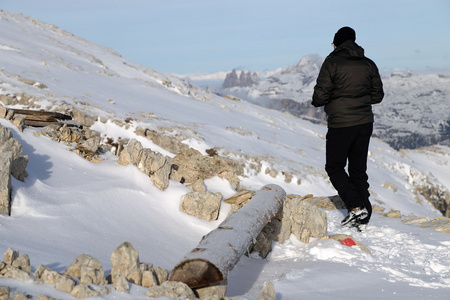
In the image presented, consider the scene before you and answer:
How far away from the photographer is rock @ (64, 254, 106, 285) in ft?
11.4

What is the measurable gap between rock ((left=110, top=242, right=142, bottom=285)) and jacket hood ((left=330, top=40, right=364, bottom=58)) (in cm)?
484

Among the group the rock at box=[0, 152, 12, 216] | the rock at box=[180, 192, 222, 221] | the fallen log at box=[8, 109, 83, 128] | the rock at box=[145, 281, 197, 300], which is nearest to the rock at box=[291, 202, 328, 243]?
the rock at box=[180, 192, 222, 221]

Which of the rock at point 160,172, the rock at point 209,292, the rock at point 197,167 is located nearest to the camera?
the rock at point 209,292

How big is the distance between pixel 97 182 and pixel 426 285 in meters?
5.03

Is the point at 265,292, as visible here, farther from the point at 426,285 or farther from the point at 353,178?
the point at 353,178

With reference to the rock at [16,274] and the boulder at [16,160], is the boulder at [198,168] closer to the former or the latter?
the boulder at [16,160]

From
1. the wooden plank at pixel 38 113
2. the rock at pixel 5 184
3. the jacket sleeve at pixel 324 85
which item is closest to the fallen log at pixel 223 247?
the jacket sleeve at pixel 324 85

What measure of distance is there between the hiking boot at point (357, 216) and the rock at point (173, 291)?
4531 millimetres

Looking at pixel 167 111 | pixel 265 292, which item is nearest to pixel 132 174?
pixel 265 292

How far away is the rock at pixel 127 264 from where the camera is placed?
3713 millimetres

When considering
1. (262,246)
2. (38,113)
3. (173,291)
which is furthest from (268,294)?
(38,113)

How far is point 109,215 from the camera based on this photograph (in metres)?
6.30

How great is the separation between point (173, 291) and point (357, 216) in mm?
4770

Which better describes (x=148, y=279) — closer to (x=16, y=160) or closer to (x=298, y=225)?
(x=16, y=160)
